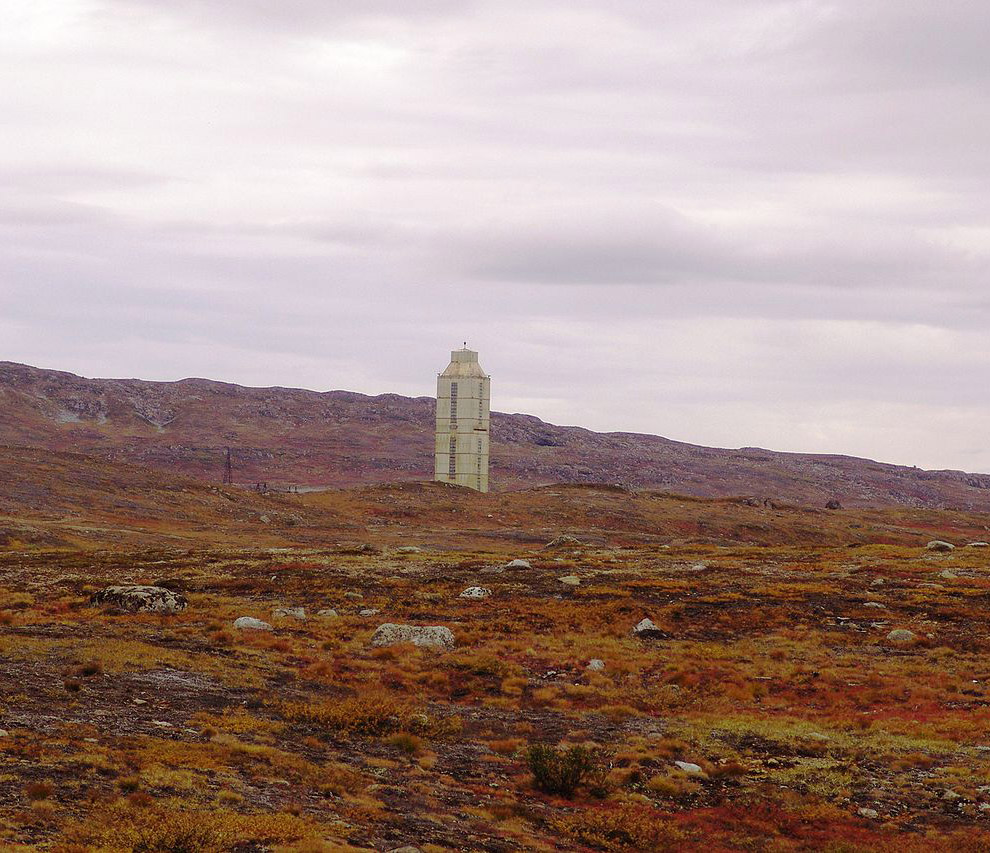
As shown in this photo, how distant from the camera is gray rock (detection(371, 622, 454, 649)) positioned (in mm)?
34844

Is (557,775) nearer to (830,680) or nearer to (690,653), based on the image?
(830,680)

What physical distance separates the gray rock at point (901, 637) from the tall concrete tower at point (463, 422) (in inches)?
4329

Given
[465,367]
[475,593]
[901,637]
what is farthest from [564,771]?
[465,367]

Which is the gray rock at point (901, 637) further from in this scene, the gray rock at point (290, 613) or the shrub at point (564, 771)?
the gray rock at point (290, 613)

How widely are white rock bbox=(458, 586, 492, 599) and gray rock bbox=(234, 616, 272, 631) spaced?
12064mm

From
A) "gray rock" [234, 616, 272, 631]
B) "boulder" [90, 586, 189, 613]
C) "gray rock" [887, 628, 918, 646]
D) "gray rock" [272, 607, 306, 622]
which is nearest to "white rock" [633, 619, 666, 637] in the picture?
"gray rock" [887, 628, 918, 646]

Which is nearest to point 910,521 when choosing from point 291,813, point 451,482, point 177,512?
point 451,482

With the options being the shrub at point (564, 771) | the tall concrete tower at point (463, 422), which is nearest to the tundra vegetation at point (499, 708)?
the shrub at point (564, 771)

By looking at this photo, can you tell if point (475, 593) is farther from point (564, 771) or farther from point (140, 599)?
point (564, 771)

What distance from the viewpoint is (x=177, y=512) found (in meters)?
100

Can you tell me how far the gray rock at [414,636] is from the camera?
114ft

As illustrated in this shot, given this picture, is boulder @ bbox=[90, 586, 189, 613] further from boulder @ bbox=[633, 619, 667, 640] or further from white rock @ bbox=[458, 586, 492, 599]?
boulder @ bbox=[633, 619, 667, 640]

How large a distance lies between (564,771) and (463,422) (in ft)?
423

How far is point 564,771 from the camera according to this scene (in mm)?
19500
